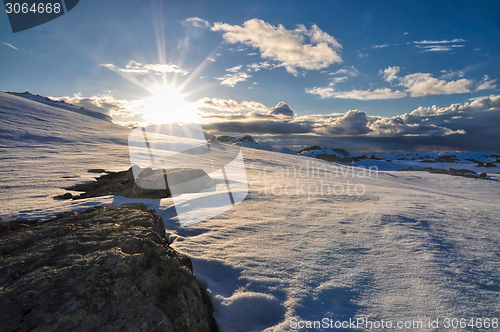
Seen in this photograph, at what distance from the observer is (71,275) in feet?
5.39

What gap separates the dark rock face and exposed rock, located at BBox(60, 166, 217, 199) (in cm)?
415

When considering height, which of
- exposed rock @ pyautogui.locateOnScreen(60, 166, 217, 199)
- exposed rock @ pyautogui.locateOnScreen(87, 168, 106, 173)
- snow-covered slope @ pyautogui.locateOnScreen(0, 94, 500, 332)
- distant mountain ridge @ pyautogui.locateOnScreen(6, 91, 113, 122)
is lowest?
snow-covered slope @ pyautogui.locateOnScreen(0, 94, 500, 332)

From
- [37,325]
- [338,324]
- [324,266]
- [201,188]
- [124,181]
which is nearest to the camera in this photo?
[37,325]

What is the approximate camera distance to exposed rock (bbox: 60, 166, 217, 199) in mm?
6531

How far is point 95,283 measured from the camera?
1.60 metres

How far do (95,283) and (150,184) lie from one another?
543 cm

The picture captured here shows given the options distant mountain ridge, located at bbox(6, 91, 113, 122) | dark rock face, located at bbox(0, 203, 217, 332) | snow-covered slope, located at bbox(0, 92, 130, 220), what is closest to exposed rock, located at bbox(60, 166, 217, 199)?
snow-covered slope, located at bbox(0, 92, 130, 220)

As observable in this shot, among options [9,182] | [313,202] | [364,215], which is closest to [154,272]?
[364,215]

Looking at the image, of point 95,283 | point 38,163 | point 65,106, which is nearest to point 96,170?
point 38,163

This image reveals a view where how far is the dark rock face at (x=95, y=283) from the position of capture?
138 centimetres

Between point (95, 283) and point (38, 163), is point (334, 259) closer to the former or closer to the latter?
point (95, 283)

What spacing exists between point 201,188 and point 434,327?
6.36m

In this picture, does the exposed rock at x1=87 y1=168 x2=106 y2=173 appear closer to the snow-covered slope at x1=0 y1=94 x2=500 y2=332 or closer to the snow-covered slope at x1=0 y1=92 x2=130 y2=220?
the snow-covered slope at x1=0 y1=92 x2=130 y2=220

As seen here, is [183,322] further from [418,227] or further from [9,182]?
[9,182]
